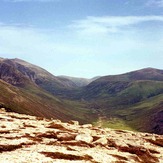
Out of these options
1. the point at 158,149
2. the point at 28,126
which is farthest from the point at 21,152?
the point at 158,149

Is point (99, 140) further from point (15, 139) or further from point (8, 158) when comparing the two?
point (8, 158)

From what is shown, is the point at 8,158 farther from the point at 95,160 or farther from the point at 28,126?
the point at 28,126

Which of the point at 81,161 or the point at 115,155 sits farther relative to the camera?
the point at 115,155

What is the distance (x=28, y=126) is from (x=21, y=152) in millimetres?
27581

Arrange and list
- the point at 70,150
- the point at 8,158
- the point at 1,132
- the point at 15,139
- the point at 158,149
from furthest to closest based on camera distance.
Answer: the point at 158,149 → the point at 1,132 → the point at 15,139 → the point at 70,150 → the point at 8,158

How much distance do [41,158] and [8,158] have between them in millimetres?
4095

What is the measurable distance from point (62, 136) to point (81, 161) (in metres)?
16.5

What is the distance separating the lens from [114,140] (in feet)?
203

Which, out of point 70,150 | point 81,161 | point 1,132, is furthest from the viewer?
point 1,132

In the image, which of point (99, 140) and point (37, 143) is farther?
point (99, 140)

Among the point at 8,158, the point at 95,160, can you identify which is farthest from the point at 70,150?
the point at 8,158

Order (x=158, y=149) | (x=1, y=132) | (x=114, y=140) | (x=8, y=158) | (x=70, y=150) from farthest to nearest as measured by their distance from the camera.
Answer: (x=158, y=149) → (x=114, y=140) → (x=1, y=132) → (x=70, y=150) → (x=8, y=158)

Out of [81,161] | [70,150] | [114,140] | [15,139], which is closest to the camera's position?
[81,161]

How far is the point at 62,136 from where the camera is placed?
58.1 metres
